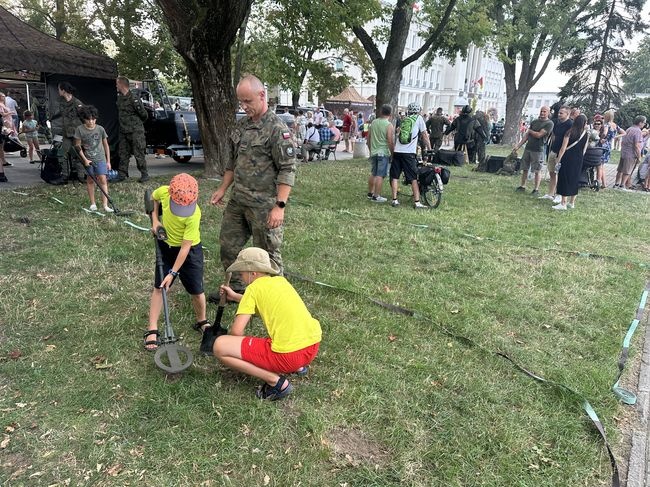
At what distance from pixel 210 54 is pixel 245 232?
20.8 ft

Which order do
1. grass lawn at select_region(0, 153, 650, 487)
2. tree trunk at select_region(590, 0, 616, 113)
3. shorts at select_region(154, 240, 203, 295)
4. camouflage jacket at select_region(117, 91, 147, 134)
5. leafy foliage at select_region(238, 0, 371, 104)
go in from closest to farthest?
grass lawn at select_region(0, 153, 650, 487) < shorts at select_region(154, 240, 203, 295) < camouflage jacket at select_region(117, 91, 147, 134) < leafy foliage at select_region(238, 0, 371, 104) < tree trunk at select_region(590, 0, 616, 113)

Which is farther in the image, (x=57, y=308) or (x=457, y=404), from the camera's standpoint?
(x=57, y=308)

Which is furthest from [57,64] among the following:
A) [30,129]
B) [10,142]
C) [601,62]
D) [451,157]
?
[601,62]

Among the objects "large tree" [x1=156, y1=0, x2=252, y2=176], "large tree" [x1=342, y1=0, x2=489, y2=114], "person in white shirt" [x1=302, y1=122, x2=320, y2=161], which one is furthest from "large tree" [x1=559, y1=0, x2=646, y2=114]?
"large tree" [x1=156, y1=0, x2=252, y2=176]

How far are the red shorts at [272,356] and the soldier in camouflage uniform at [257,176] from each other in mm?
1134

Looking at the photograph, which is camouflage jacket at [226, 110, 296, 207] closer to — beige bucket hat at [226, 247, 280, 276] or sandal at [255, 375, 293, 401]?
beige bucket hat at [226, 247, 280, 276]

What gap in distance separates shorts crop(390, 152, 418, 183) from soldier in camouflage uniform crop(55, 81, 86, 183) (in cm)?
524

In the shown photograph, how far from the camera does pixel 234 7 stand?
852 cm

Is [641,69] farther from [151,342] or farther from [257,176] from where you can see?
[151,342]

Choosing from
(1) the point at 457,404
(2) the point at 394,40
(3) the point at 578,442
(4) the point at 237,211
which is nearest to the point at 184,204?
(4) the point at 237,211

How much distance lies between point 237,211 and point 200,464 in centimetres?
215

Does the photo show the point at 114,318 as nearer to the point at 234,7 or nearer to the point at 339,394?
the point at 339,394

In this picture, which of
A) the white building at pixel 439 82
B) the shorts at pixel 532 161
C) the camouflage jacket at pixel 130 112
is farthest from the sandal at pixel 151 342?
the white building at pixel 439 82

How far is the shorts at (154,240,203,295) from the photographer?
352 centimetres
